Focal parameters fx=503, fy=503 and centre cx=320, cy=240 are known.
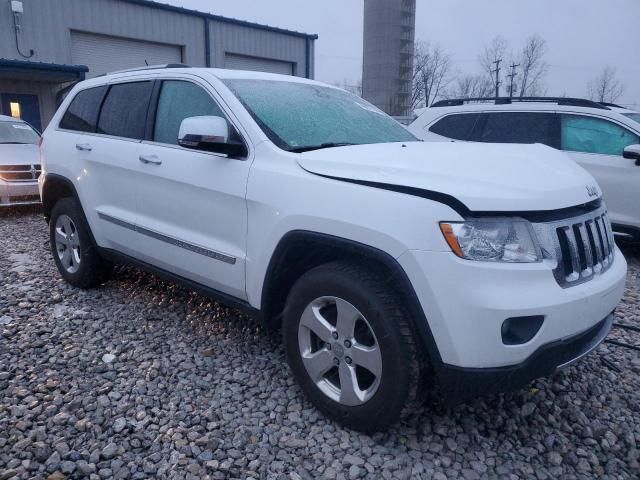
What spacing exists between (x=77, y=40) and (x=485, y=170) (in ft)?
58.0

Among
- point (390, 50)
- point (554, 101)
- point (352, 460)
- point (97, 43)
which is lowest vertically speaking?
point (352, 460)

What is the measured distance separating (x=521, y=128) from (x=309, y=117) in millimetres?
3937

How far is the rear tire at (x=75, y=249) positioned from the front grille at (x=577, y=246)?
347 centimetres

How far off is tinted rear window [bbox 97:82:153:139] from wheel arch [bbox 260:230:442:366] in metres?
1.66

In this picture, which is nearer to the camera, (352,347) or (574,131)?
(352,347)

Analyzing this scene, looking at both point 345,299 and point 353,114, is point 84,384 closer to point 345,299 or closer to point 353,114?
point 345,299

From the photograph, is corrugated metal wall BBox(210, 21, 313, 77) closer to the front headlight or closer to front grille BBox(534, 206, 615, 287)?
front grille BBox(534, 206, 615, 287)

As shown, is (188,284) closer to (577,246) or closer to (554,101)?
(577,246)

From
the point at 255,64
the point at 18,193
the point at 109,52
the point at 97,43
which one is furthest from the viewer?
the point at 255,64

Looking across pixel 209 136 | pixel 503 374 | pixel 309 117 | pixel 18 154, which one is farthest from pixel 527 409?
pixel 18 154

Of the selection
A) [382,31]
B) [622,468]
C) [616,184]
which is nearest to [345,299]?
[622,468]

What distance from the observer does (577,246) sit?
89.1 inches

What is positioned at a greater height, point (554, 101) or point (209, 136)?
point (554, 101)

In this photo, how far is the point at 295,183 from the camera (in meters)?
2.53
